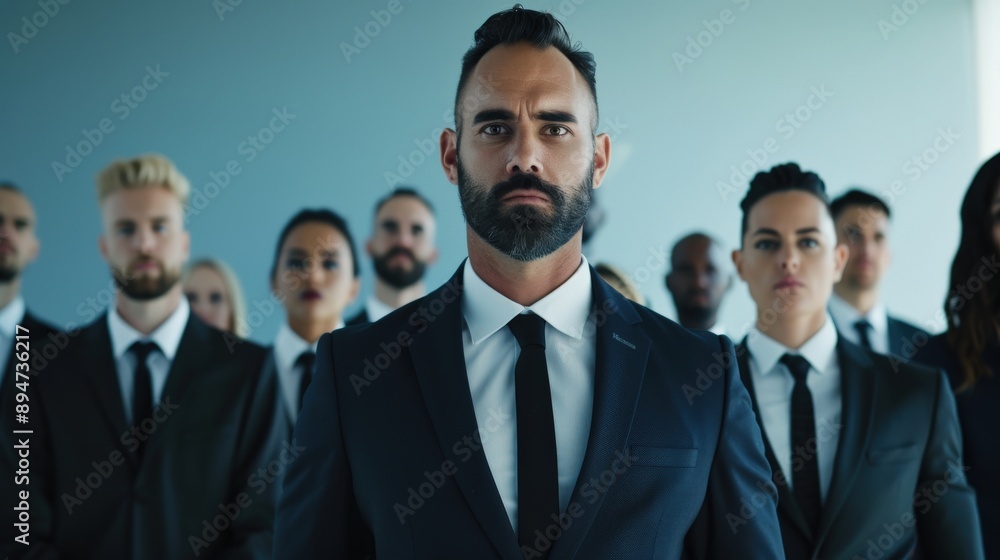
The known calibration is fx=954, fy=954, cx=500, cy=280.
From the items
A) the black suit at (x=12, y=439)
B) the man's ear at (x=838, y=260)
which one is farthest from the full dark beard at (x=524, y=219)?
the black suit at (x=12, y=439)

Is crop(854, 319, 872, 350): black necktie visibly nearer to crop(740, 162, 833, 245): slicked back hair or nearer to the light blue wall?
the light blue wall

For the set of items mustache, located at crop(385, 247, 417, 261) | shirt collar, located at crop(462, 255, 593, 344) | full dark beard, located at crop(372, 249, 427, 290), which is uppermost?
mustache, located at crop(385, 247, 417, 261)

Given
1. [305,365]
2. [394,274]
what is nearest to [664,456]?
[305,365]

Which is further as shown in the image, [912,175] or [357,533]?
[912,175]

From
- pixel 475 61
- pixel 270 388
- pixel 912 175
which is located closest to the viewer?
pixel 475 61

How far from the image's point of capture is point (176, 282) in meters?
4.06

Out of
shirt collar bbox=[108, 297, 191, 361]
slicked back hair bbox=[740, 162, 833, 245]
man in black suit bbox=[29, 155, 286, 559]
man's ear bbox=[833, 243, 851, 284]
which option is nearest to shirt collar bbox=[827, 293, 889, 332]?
man's ear bbox=[833, 243, 851, 284]

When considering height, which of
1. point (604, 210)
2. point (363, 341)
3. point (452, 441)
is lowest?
point (452, 441)

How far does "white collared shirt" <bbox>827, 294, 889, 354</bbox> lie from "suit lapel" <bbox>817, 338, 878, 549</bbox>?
5.45 feet

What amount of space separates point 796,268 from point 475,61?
5.12 feet

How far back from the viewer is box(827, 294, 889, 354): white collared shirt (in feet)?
15.6

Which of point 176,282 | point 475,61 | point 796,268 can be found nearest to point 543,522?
point 475,61

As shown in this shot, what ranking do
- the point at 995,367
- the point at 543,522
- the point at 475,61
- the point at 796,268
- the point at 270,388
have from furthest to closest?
the point at 270,388 < the point at 995,367 < the point at 796,268 < the point at 475,61 < the point at 543,522

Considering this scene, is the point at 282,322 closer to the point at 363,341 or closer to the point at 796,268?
the point at 796,268
